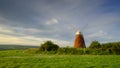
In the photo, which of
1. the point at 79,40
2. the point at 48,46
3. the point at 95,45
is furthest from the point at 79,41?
the point at 48,46

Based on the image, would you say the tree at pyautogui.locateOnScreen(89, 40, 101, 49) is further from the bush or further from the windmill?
the windmill

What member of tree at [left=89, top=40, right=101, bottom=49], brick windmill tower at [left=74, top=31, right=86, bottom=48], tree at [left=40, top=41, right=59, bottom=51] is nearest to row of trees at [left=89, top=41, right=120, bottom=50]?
tree at [left=89, top=40, right=101, bottom=49]

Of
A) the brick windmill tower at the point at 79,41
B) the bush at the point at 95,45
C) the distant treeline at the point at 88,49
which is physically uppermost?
the brick windmill tower at the point at 79,41

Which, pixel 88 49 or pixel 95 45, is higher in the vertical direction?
pixel 95 45

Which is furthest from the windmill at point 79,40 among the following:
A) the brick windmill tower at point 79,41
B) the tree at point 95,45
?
the tree at point 95,45

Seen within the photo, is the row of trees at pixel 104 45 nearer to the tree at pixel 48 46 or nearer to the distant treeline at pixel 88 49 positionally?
the distant treeline at pixel 88 49

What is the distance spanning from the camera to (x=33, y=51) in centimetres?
3984

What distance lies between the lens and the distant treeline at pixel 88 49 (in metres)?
38.0

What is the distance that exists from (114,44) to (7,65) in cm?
2736

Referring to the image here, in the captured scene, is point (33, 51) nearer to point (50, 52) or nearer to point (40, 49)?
point (40, 49)

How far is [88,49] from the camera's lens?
39312 mm

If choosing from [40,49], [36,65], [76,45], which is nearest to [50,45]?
[40,49]

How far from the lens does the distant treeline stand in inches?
1495

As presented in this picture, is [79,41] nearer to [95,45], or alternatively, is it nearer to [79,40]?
[79,40]
